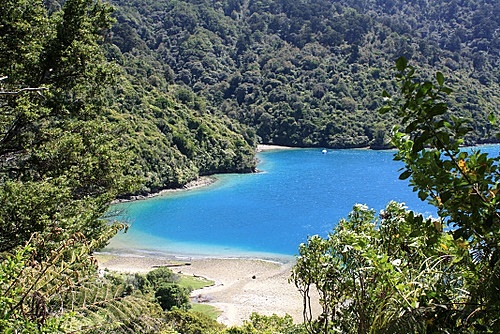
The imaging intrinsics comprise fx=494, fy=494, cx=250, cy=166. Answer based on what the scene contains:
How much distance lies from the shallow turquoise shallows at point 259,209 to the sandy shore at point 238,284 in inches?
77.4

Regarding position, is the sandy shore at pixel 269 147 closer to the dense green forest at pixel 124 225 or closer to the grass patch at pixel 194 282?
the grass patch at pixel 194 282

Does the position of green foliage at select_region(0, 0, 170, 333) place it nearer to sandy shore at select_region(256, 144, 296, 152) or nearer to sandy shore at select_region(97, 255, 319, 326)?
sandy shore at select_region(97, 255, 319, 326)

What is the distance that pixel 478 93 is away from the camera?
274 feet

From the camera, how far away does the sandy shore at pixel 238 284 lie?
19891 millimetres

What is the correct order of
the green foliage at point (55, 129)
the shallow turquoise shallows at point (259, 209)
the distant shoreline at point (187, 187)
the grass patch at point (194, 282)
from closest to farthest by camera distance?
the green foliage at point (55, 129), the grass patch at point (194, 282), the shallow turquoise shallows at point (259, 209), the distant shoreline at point (187, 187)

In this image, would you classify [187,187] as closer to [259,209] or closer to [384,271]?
[259,209]

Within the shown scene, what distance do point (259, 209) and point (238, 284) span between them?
16980 millimetres

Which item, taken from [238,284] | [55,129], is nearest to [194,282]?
[238,284]

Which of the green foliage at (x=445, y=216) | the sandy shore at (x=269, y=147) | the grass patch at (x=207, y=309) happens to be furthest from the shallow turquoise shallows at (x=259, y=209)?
Answer: the green foliage at (x=445, y=216)

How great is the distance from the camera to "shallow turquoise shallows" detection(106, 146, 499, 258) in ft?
99.8

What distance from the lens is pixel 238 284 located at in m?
23.4

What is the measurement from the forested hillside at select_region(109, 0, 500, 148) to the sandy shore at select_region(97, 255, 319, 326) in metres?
39.6

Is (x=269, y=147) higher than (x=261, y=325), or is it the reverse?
(x=269, y=147)

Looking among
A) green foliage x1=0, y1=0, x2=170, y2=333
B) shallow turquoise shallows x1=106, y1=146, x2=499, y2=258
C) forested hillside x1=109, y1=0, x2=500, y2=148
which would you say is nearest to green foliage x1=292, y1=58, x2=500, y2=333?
green foliage x1=0, y1=0, x2=170, y2=333
